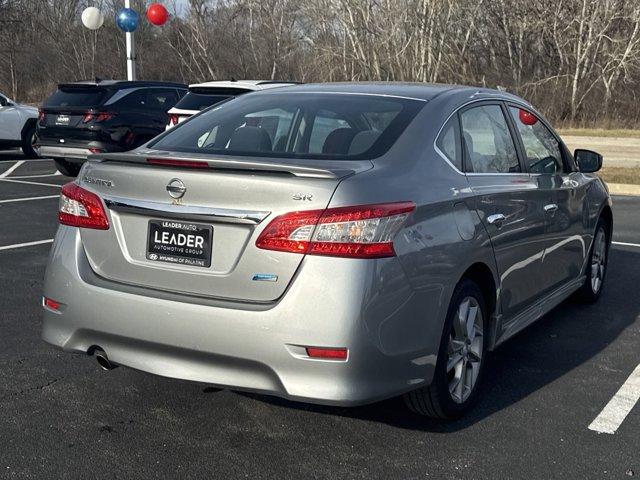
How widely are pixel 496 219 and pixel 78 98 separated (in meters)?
11.7

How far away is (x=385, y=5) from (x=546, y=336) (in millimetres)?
25934

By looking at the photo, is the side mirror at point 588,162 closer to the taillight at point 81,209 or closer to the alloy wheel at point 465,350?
the alloy wheel at point 465,350

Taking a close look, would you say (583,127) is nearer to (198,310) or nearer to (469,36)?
(469,36)

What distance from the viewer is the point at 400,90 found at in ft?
15.4

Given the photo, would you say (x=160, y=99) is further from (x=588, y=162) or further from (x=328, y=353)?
(x=328, y=353)

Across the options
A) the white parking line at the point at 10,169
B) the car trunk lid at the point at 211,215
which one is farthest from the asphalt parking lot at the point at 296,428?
the white parking line at the point at 10,169

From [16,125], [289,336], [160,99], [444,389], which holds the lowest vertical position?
[16,125]

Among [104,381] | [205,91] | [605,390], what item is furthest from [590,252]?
[205,91]

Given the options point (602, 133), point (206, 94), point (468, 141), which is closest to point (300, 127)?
point (468, 141)

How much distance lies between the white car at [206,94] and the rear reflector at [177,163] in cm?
760

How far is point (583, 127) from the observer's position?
84.9 feet

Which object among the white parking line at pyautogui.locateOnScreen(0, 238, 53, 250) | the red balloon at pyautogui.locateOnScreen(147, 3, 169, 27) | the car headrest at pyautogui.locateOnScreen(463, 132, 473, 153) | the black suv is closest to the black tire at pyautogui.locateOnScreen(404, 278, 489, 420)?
the car headrest at pyautogui.locateOnScreen(463, 132, 473, 153)

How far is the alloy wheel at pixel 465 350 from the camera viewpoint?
4113 mm

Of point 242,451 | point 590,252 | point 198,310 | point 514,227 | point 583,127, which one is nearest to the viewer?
point 198,310
